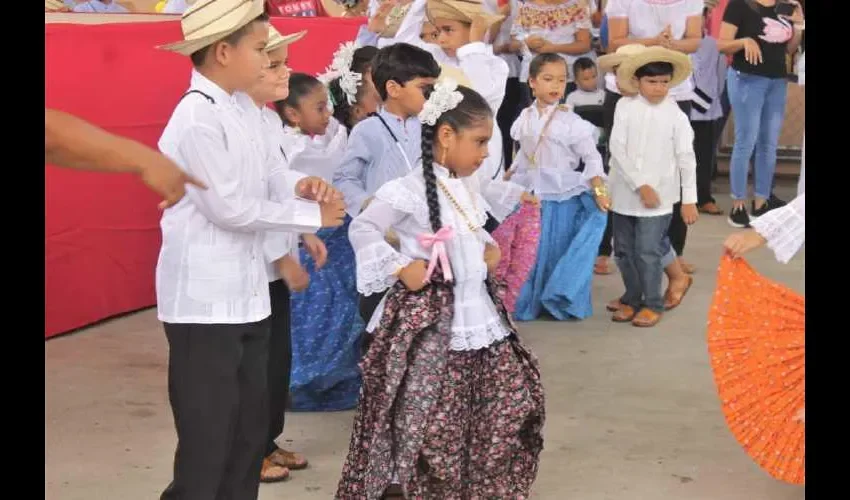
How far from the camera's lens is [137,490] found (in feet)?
13.3

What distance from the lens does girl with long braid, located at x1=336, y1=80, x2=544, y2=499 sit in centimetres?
359

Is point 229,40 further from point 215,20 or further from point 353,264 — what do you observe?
point 353,264

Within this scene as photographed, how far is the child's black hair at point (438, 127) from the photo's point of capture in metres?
3.64

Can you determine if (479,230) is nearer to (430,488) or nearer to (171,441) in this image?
(430,488)

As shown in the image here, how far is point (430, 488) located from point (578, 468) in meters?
0.78

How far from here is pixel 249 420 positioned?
3203 mm

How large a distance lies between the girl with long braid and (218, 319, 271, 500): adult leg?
459 mm

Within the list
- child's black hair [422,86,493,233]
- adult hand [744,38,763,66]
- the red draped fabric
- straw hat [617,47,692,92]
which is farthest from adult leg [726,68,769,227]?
child's black hair [422,86,493,233]

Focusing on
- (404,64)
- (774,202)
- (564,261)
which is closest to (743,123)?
(774,202)

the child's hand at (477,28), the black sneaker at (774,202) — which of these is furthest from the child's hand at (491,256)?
the black sneaker at (774,202)

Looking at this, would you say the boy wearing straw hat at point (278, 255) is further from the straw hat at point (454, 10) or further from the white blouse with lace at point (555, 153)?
the white blouse with lace at point (555, 153)

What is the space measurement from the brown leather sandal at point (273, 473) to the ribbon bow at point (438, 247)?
39.2 inches
